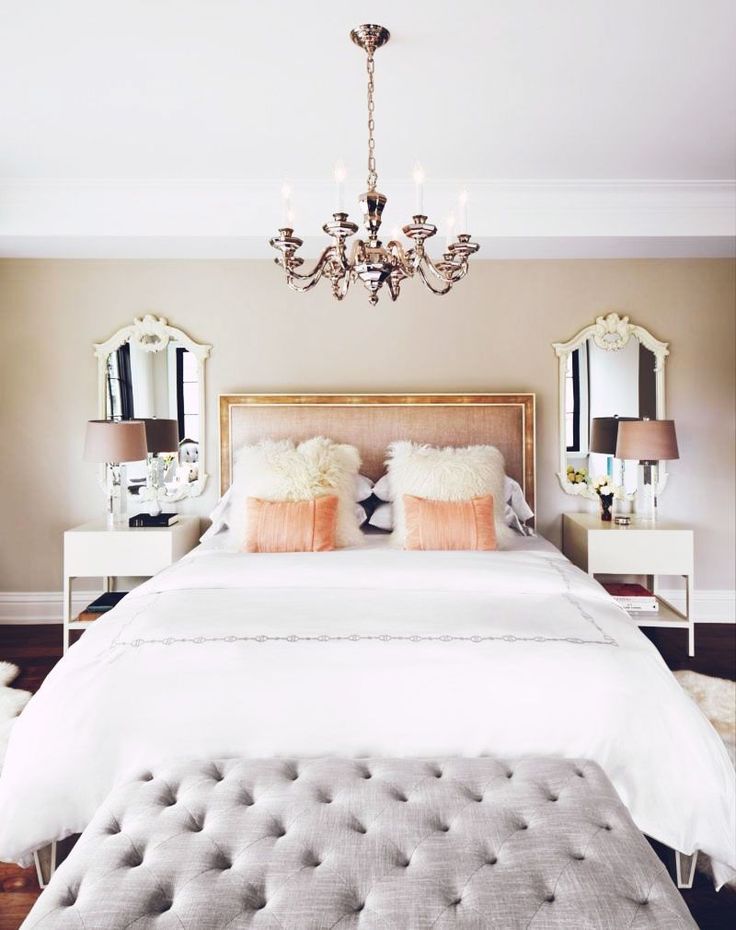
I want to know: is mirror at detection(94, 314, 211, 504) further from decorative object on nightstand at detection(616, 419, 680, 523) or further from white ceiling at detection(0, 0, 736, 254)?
decorative object on nightstand at detection(616, 419, 680, 523)

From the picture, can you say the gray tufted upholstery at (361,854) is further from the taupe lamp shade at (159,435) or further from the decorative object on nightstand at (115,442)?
the taupe lamp shade at (159,435)

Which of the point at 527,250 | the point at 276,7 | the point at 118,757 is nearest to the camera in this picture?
the point at 118,757

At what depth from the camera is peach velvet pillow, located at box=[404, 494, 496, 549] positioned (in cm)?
314

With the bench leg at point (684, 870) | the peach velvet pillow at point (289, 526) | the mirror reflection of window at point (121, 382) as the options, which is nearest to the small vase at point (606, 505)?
the peach velvet pillow at point (289, 526)

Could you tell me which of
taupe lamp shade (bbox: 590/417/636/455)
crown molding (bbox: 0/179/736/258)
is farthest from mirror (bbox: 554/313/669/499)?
crown molding (bbox: 0/179/736/258)

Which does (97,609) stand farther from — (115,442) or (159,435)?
(159,435)

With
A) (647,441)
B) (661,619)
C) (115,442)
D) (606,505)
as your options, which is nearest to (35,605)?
(115,442)

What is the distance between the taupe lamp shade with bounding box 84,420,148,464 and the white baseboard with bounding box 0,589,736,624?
42.8 inches

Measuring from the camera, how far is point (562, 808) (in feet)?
4.59

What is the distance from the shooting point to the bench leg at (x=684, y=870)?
1.86m

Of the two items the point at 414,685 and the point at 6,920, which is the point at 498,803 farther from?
the point at 6,920

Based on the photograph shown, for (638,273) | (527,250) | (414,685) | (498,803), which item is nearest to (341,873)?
(498,803)

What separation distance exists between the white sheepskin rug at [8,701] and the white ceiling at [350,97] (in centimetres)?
235

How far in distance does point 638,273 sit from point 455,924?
399cm
